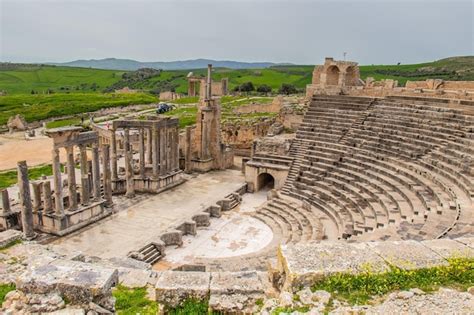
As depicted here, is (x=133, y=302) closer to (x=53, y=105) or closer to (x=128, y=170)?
(x=128, y=170)

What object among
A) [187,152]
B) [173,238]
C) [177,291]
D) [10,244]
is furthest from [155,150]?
[177,291]

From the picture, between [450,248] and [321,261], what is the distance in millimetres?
2621

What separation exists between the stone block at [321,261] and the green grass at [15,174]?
2200cm

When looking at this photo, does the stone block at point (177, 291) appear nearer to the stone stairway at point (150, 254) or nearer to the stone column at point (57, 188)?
the stone stairway at point (150, 254)

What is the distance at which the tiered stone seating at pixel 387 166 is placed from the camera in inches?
527

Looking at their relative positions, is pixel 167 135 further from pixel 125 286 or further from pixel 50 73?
pixel 50 73

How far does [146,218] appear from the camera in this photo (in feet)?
61.9

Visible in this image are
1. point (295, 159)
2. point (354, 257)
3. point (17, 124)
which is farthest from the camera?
point (17, 124)

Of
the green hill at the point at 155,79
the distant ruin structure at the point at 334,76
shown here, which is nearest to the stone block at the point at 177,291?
the distant ruin structure at the point at 334,76

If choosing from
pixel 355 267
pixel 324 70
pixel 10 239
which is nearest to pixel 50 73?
pixel 324 70

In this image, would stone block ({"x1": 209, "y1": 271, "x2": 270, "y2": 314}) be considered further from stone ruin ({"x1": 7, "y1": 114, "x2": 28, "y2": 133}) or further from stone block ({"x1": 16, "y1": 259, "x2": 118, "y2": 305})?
stone ruin ({"x1": 7, "y1": 114, "x2": 28, "y2": 133})

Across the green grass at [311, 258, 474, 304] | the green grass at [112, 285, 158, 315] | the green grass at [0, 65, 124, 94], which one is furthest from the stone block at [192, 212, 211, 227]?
the green grass at [0, 65, 124, 94]

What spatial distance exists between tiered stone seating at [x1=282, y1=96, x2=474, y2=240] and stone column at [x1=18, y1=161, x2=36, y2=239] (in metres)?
11.0

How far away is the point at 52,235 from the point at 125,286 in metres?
9.40
